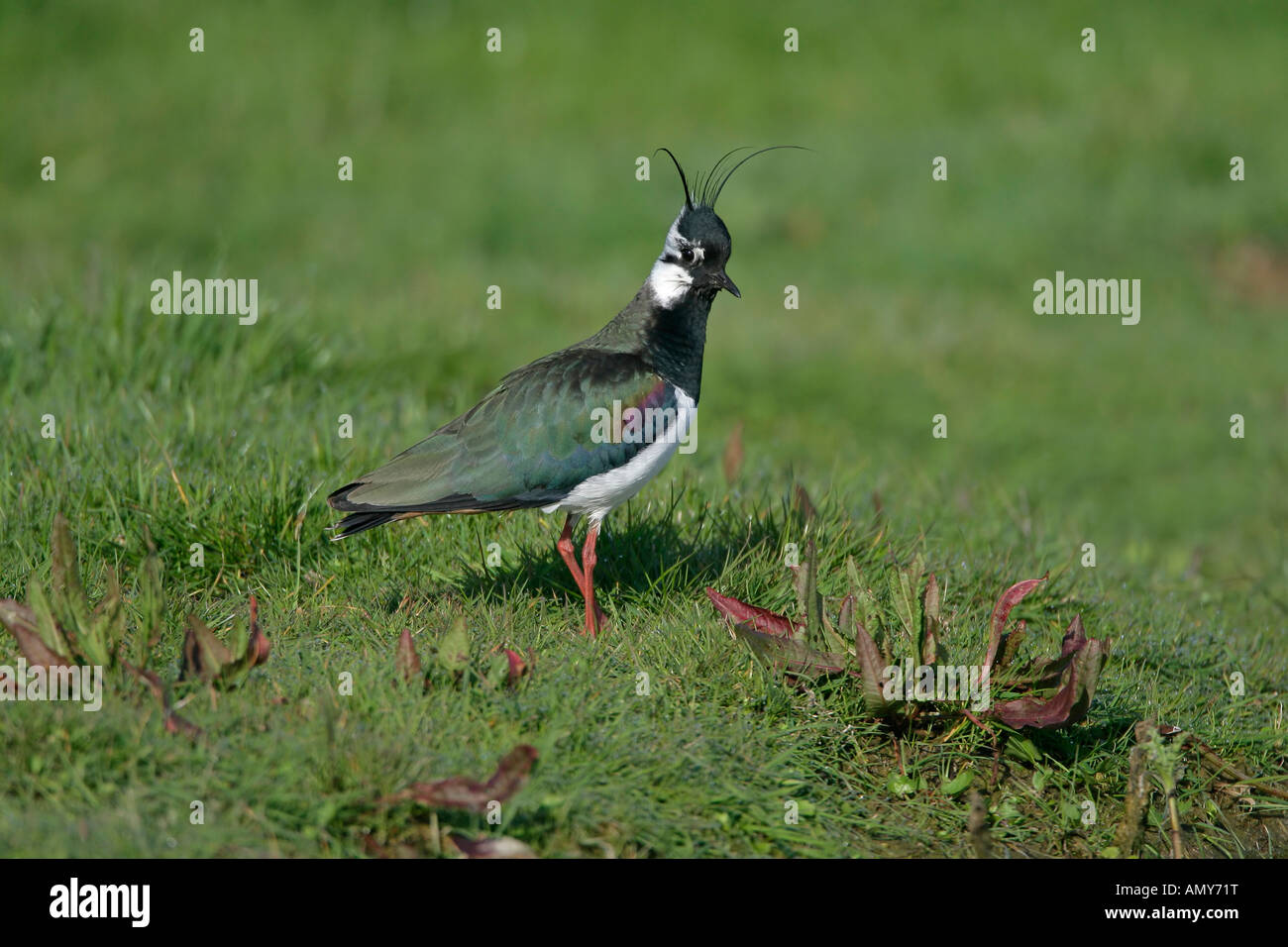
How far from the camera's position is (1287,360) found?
396 inches

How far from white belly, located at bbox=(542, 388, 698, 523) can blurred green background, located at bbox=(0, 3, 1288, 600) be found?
1.20 metres

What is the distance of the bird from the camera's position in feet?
15.6

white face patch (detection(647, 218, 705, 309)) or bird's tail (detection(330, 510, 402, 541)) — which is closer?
bird's tail (detection(330, 510, 402, 541))

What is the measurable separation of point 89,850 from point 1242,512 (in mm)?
6924

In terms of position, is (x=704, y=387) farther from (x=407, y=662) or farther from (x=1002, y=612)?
(x=407, y=662)

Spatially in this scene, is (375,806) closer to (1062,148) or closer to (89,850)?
(89,850)

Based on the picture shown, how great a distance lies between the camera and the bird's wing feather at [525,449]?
4.78 meters

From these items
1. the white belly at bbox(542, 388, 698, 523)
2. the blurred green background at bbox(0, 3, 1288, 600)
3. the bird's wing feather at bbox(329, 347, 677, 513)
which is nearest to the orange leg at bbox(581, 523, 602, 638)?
the white belly at bbox(542, 388, 698, 523)

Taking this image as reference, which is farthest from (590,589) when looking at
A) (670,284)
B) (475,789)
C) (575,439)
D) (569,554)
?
(670,284)

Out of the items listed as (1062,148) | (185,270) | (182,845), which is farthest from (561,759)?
(1062,148)

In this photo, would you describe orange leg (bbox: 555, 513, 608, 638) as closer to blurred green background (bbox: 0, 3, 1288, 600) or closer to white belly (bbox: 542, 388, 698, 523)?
white belly (bbox: 542, 388, 698, 523)

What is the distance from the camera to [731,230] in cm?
1181

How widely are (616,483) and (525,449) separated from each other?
376 millimetres

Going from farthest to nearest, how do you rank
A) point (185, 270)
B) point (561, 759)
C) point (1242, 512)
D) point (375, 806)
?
point (185, 270) → point (1242, 512) → point (561, 759) → point (375, 806)
